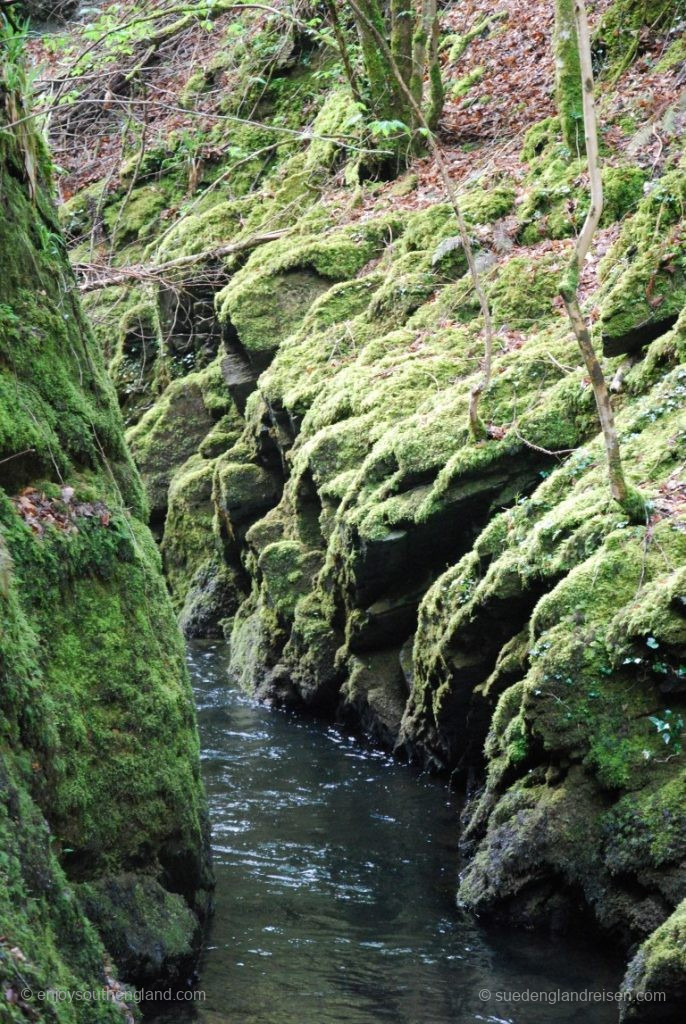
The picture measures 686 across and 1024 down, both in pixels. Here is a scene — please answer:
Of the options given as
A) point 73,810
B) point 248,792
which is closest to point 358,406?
point 248,792

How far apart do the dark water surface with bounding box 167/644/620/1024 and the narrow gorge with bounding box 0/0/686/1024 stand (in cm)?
6

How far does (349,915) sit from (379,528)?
3.71 m

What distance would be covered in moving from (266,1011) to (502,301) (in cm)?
785

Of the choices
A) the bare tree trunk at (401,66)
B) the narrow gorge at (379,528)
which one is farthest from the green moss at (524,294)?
the bare tree trunk at (401,66)

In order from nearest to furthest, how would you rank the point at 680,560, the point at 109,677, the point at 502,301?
the point at 109,677 < the point at 680,560 < the point at 502,301

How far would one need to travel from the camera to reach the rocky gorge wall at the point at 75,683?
14.6 ft

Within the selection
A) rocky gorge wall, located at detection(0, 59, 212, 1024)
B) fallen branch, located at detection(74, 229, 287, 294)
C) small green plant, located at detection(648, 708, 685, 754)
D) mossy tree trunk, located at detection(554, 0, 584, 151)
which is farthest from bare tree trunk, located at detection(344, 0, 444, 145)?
small green plant, located at detection(648, 708, 685, 754)

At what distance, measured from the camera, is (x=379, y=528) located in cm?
930

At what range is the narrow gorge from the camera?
17.6ft

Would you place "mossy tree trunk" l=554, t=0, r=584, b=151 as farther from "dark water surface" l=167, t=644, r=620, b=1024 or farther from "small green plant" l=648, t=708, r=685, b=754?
"small green plant" l=648, t=708, r=685, b=754

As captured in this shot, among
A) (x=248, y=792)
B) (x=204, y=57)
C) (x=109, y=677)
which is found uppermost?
(x=204, y=57)

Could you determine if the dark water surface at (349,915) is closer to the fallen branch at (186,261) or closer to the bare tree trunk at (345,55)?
the fallen branch at (186,261)

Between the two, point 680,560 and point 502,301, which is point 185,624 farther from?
point 680,560

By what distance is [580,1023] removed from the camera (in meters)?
5.16
